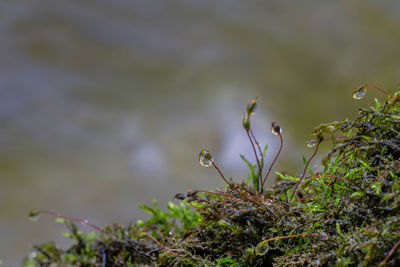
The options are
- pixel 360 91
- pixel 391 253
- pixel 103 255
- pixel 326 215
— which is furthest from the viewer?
pixel 103 255

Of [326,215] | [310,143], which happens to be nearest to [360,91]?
[310,143]

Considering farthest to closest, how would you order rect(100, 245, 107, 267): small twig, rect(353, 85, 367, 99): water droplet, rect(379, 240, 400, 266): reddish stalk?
rect(100, 245, 107, 267): small twig
rect(353, 85, 367, 99): water droplet
rect(379, 240, 400, 266): reddish stalk

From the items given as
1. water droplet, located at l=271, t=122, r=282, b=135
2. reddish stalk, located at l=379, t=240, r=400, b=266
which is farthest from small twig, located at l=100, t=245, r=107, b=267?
reddish stalk, located at l=379, t=240, r=400, b=266

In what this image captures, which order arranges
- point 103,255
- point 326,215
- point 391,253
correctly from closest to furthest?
point 391,253 < point 326,215 < point 103,255

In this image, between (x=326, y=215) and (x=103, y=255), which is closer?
(x=326, y=215)

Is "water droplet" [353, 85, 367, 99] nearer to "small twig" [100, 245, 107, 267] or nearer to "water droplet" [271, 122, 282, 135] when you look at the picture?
"water droplet" [271, 122, 282, 135]

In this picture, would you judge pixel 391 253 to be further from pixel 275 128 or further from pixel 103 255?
pixel 103 255

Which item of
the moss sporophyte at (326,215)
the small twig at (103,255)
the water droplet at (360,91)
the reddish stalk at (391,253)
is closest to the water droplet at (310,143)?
the moss sporophyte at (326,215)

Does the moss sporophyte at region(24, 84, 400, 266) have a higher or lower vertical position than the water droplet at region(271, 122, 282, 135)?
lower

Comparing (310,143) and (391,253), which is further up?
(310,143)

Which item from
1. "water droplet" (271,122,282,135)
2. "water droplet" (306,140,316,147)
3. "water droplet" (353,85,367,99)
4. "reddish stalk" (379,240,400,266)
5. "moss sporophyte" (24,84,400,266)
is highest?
"water droplet" (353,85,367,99)

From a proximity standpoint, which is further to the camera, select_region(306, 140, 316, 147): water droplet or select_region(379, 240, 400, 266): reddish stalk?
select_region(306, 140, 316, 147): water droplet
